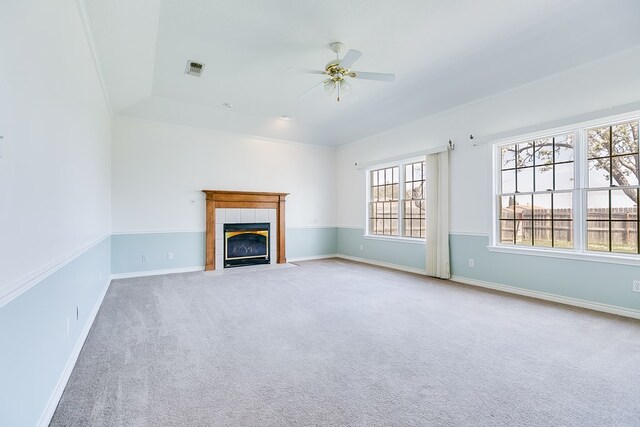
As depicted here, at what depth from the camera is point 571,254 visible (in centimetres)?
377

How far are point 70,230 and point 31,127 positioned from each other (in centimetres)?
111

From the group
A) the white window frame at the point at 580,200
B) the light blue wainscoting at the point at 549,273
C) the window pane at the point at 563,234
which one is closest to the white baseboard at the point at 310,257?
the light blue wainscoting at the point at 549,273

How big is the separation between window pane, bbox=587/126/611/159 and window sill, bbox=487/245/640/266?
121cm

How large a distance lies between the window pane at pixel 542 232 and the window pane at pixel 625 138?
1.12m

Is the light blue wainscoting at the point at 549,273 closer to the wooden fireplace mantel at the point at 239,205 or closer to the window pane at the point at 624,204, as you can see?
the window pane at the point at 624,204

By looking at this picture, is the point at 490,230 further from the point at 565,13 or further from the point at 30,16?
the point at 30,16

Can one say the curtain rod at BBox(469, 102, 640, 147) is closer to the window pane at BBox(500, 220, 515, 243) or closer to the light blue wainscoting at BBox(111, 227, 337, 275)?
the window pane at BBox(500, 220, 515, 243)

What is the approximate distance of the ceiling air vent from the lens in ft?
13.1

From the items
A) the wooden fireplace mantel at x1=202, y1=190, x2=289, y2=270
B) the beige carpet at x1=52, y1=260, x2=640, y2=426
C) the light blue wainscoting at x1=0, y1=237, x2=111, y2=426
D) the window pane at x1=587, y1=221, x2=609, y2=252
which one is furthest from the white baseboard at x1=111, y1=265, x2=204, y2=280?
the window pane at x1=587, y1=221, x2=609, y2=252

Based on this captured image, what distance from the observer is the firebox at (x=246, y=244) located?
20.7ft

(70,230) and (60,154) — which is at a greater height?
(60,154)

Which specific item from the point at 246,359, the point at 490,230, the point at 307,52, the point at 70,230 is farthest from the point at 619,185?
the point at 70,230

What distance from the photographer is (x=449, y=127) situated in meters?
5.18

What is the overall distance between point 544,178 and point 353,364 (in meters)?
3.80
